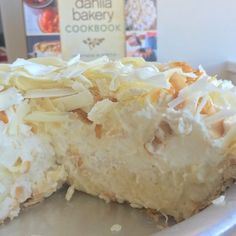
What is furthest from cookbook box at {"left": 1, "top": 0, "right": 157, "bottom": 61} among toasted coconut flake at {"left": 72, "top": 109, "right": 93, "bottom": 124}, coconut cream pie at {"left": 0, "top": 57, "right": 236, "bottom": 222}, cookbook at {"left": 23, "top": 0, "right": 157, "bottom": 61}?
toasted coconut flake at {"left": 72, "top": 109, "right": 93, "bottom": 124}

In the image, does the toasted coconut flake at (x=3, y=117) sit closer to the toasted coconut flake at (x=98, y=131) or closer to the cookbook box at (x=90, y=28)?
the toasted coconut flake at (x=98, y=131)

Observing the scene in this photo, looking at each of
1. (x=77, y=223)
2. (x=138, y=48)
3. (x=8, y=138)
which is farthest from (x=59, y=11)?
(x=77, y=223)

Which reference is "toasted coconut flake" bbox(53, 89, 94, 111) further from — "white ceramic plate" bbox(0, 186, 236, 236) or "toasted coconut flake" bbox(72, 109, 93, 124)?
"white ceramic plate" bbox(0, 186, 236, 236)

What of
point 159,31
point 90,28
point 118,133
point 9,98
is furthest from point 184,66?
point 159,31

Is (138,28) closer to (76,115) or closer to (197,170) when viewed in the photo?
(76,115)

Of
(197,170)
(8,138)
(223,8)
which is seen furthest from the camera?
(223,8)
